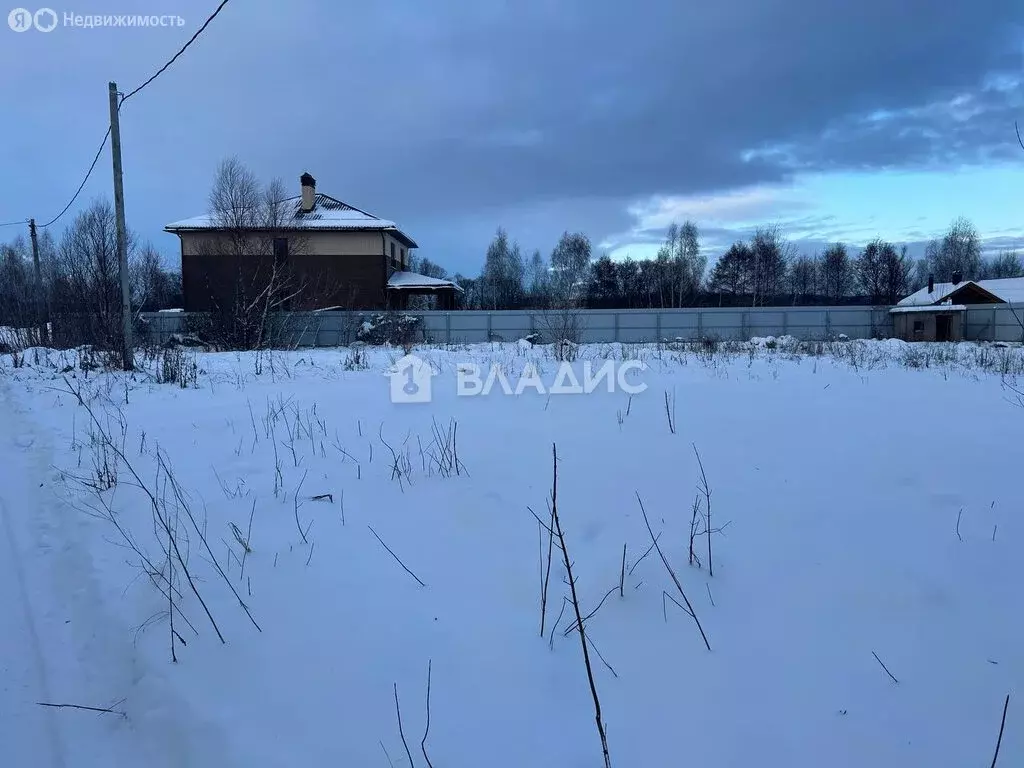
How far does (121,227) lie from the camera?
34.7 feet

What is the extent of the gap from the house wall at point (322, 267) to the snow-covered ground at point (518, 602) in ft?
74.5

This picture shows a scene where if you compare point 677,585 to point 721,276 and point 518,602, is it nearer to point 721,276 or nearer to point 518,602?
point 518,602

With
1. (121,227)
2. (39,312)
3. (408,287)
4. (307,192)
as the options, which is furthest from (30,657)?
(307,192)

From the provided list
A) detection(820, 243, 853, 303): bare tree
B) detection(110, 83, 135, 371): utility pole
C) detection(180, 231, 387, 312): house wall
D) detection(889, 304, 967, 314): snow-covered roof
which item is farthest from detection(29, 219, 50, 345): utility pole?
detection(820, 243, 853, 303): bare tree

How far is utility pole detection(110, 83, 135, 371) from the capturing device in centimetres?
1020

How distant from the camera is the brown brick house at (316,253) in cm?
2447

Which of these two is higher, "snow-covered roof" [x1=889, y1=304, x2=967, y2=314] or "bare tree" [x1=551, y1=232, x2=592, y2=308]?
"bare tree" [x1=551, y1=232, x2=592, y2=308]

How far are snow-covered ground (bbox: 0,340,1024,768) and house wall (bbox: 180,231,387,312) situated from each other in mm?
22708

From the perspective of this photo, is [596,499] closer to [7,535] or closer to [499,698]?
[499,698]

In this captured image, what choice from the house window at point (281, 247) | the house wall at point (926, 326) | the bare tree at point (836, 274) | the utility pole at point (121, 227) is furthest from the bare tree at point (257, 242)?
the bare tree at point (836, 274)

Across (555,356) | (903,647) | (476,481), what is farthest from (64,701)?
(555,356)

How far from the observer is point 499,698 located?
1.77 m

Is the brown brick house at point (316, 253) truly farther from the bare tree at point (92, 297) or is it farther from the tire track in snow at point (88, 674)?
the tire track in snow at point (88, 674)

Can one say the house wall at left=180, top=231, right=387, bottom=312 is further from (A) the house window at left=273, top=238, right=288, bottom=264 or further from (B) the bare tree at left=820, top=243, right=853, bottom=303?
(B) the bare tree at left=820, top=243, right=853, bottom=303
